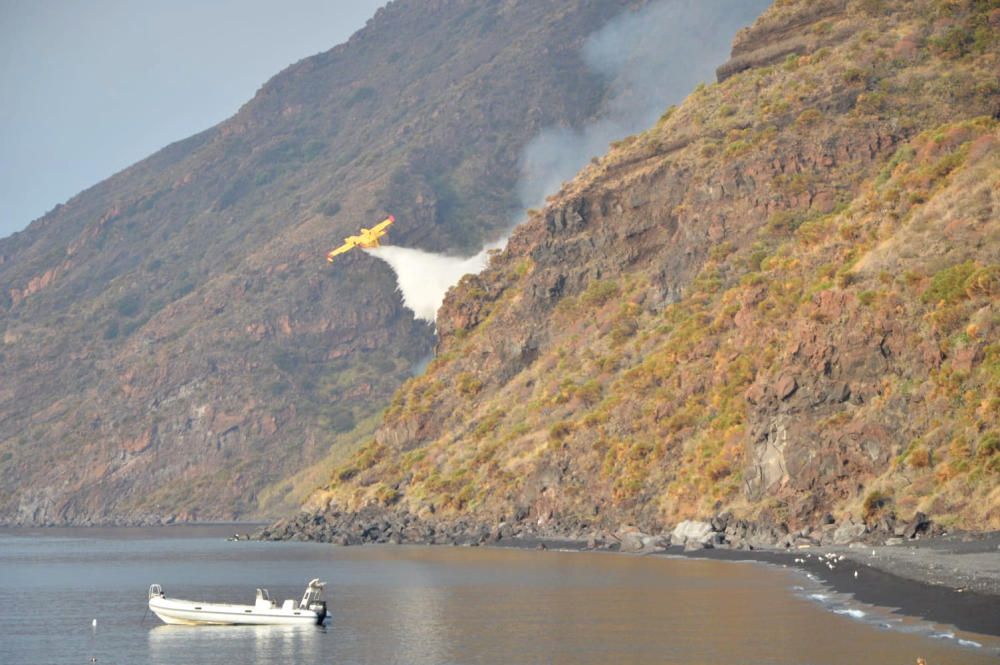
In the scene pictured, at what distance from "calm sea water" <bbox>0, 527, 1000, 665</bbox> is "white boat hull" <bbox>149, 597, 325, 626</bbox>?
0.66 m

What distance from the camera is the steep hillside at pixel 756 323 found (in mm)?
103875

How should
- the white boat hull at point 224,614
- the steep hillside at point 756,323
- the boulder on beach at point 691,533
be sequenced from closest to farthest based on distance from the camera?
the white boat hull at point 224,614 → the steep hillside at point 756,323 → the boulder on beach at point 691,533

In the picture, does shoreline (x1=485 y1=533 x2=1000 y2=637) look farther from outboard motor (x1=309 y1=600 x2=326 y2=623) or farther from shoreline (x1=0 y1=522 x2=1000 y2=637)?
outboard motor (x1=309 y1=600 x2=326 y2=623)

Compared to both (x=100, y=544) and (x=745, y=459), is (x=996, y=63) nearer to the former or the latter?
(x=745, y=459)

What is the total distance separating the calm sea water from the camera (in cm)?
6222

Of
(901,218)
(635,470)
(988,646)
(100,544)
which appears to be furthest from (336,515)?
(988,646)

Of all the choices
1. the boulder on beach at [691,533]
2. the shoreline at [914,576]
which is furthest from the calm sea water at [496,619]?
the boulder on beach at [691,533]

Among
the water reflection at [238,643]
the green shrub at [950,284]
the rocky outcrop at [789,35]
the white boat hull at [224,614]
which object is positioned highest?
the rocky outcrop at [789,35]

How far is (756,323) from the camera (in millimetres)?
130750

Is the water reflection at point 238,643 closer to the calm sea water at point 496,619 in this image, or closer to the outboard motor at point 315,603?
the calm sea water at point 496,619

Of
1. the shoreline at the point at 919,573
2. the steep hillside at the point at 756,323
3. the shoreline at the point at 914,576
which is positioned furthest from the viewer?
the steep hillside at the point at 756,323

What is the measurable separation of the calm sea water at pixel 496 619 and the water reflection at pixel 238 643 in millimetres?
100

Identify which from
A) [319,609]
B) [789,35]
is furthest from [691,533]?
[789,35]

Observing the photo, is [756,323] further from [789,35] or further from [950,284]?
[789,35]
